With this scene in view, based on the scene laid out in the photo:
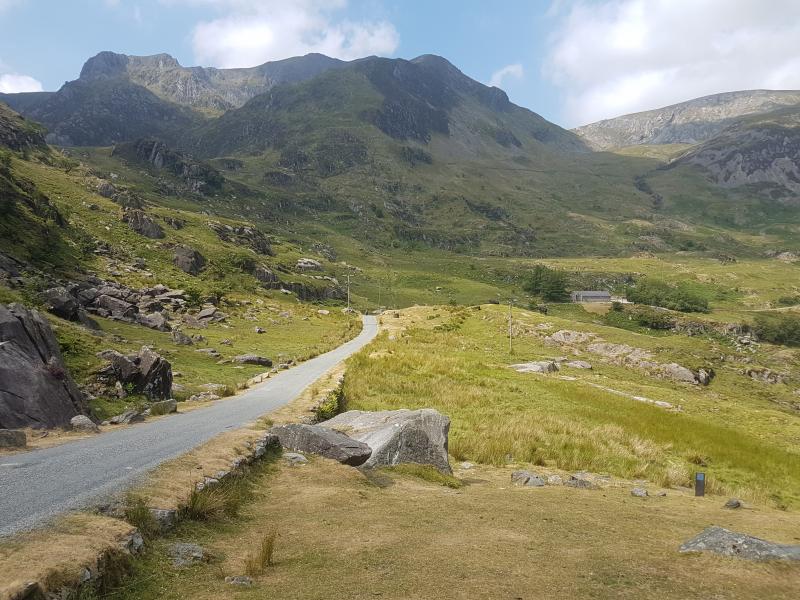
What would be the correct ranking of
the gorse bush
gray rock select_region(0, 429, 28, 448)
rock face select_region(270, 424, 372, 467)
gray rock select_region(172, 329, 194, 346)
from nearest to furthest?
gray rock select_region(0, 429, 28, 448), rock face select_region(270, 424, 372, 467), gray rock select_region(172, 329, 194, 346), the gorse bush

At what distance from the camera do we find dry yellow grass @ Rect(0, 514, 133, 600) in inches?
268

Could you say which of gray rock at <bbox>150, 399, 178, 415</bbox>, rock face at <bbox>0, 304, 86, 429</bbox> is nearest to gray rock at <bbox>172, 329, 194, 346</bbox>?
gray rock at <bbox>150, 399, 178, 415</bbox>

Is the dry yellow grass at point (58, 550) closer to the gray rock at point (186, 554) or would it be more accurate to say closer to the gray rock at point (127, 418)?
the gray rock at point (186, 554)

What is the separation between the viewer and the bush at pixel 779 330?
4614 inches

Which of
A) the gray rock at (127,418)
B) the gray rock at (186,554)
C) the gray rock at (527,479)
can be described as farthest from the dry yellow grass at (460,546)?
the gray rock at (127,418)

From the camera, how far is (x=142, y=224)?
97438 millimetres

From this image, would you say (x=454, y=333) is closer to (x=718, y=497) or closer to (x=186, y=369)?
(x=186, y=369)

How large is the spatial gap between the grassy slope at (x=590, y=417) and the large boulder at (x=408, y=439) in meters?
3.21

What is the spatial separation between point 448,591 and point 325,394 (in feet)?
68.1

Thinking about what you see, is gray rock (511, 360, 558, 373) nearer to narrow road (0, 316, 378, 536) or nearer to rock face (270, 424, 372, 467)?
narrow road (0, 316, 378, 536)

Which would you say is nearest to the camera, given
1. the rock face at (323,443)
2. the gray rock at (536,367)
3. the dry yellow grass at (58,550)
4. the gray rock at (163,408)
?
the dry yellow grass at (58,550)

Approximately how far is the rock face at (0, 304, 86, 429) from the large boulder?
10978 mm

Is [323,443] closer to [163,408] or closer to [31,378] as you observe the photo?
[163,408]

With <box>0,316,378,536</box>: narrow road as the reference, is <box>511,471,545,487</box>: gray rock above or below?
below
